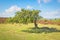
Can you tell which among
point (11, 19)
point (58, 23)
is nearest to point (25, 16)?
→ point (11, 19)

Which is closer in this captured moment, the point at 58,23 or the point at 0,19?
the point at 58,23

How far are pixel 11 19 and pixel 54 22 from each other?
1999 centimetres

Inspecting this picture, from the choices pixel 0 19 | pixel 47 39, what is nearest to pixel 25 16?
pixel 47 39

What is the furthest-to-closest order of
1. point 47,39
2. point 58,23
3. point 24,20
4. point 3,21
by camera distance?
1. point 3,21
2. point 58,23
3. point 24,20
4. point 47,39

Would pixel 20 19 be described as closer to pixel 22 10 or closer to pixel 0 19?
pixel 22 10

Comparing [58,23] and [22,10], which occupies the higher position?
[22,10]

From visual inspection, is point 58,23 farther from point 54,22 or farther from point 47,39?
point 47,39

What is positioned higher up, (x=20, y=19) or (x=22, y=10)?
(x=22, y=10)

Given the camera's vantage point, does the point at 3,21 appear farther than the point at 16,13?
Yes

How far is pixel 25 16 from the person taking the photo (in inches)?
974

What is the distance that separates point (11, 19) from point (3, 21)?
18694 mm

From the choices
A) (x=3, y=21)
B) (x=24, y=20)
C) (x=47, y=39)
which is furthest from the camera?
(x=3, y=21)

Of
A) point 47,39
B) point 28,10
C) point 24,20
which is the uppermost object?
point 28,10

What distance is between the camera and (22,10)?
2522cm
